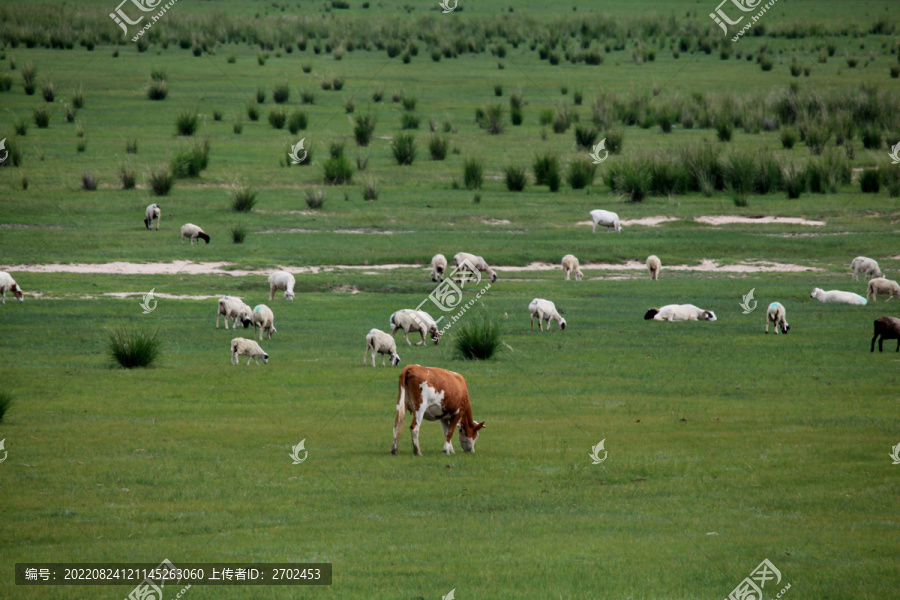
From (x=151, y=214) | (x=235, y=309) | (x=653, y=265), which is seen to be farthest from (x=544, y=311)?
(x=151, y=214)

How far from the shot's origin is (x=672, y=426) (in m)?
15.4

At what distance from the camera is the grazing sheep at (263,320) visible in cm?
2192

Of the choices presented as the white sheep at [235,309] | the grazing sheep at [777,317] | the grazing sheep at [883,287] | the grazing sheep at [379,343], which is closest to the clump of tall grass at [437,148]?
the grazing sheep at [883,287]

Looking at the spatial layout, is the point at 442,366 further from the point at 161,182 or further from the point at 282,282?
the point at 161,182

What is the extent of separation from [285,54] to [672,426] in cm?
6423

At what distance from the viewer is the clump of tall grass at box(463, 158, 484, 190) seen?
4306cm

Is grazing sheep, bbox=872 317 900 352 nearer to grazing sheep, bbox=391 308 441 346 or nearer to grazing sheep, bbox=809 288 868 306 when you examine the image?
grazing sheep, bbox=809 288 868 306

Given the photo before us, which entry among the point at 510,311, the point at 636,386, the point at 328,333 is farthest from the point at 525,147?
the point at 636,386

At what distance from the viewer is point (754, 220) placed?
3869 centimetres

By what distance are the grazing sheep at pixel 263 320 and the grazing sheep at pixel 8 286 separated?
6.42 metres

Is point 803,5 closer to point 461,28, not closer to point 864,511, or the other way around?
point 461,28

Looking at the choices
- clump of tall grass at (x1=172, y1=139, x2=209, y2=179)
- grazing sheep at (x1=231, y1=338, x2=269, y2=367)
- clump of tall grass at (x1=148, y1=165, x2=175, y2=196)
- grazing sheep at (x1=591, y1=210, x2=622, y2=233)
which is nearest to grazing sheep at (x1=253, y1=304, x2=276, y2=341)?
grazing sheep at (x1=231, y1=338, x2=269, y2=367)

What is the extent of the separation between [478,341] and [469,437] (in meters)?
7.13

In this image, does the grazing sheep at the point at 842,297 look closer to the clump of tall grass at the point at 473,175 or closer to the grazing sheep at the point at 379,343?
the grazing sheep at the point at 379,343
